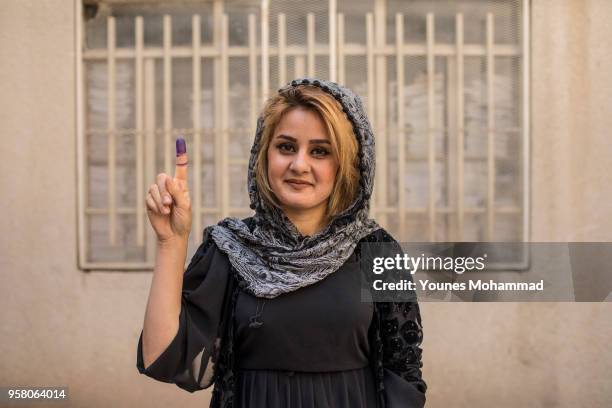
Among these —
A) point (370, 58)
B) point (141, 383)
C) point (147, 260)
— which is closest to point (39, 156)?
point (147, 260)

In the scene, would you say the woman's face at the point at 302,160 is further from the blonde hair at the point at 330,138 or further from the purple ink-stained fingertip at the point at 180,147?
the purple ink-stained fingertip at the point at 180,147

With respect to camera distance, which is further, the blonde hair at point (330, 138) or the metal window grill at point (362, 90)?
the metal window grill at point (362, 90)

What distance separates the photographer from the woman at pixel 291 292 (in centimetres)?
183

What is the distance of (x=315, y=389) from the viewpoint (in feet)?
6.19

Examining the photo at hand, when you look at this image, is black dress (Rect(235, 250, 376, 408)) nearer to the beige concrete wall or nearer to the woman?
the woman

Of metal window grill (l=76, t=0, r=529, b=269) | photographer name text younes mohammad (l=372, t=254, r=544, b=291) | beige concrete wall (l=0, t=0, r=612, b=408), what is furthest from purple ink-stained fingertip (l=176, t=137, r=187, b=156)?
beige concrete wall (l=0, t=0, r=612, b=408)

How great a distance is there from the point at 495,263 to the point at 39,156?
2.66 meters

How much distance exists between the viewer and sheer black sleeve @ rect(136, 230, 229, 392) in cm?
182

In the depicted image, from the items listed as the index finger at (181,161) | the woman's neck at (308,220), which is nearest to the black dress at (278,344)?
the woman's neck at (308,220)

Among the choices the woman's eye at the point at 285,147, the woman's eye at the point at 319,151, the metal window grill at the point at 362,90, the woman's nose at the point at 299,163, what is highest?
the metal window grill at the point at 362,90

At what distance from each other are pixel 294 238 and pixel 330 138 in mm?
274

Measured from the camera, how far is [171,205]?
69.5 inches

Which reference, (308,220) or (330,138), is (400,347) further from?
(330,138)

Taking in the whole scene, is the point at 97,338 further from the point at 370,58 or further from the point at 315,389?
the point at 315,389
